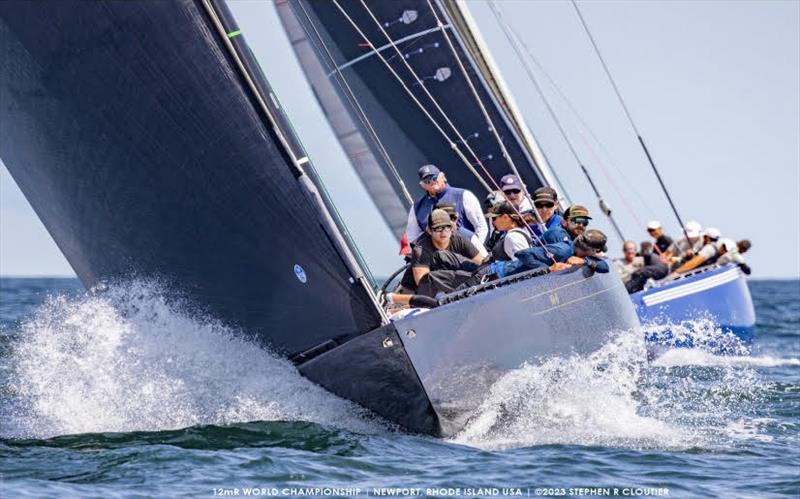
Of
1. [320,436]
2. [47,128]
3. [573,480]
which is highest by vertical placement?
[47,128]

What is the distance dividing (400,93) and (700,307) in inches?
172

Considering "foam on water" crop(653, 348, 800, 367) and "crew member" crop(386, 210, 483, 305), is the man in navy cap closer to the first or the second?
"crew member" crop(386, 210, 483, 305)

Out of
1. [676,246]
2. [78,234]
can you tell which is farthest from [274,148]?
[676,246]

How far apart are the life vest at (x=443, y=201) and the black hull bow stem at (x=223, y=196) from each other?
1688mm

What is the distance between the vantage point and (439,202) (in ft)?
31.7

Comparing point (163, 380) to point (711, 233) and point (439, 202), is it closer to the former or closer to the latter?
point (439, 202)

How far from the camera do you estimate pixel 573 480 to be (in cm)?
675

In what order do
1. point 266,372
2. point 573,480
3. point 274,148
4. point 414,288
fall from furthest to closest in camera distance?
point 414,288
point 266,372
point 274,148
point 573,480

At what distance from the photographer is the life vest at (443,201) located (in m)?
9.71

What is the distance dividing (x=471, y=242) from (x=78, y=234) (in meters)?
2.44

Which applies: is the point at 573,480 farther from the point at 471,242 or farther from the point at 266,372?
the point at 471,242

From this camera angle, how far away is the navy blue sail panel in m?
7.44

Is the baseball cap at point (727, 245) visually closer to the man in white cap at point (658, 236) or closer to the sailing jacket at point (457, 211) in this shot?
the man in white cap at point (658, 236)

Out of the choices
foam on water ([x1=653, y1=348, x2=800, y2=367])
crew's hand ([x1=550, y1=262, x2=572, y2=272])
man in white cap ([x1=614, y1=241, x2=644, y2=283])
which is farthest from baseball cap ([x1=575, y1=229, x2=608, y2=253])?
man in white cap ([x1=614, y1=241, x2=644, y2=283])
